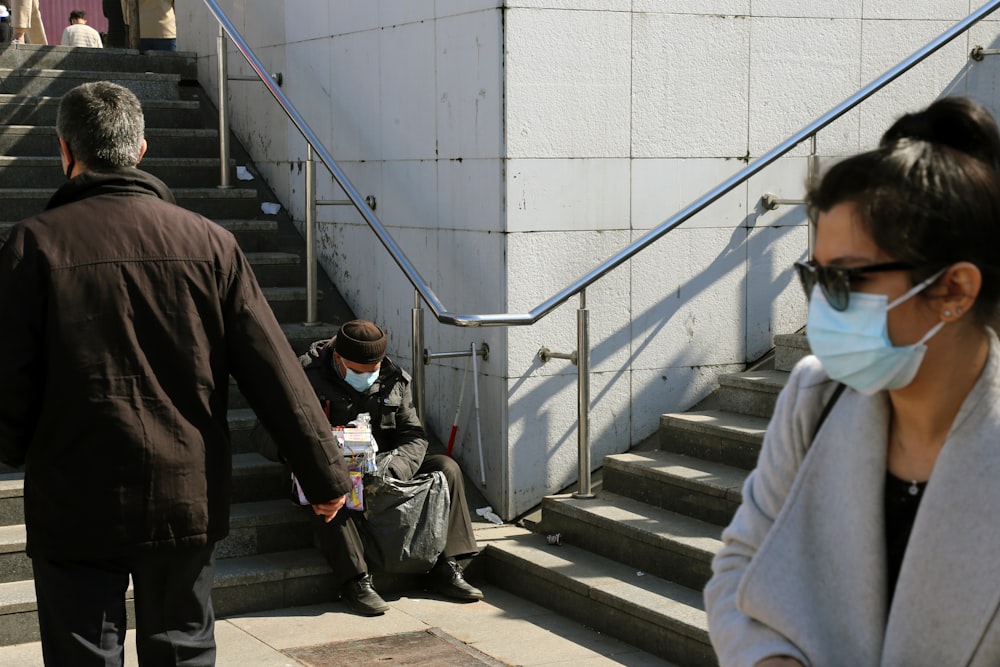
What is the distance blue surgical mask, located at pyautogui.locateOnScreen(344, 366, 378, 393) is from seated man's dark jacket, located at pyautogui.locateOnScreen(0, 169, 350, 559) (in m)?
2.64

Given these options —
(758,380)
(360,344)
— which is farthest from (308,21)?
(758,380)

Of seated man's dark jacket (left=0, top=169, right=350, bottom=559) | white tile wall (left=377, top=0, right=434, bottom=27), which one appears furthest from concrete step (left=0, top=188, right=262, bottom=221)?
seated man's dark jacket (left=0, top=169, right=350, bottom=559)

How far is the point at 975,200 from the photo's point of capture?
5.77 feet

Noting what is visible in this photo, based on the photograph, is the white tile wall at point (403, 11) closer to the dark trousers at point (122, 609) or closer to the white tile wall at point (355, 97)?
the white tile wall at point (355, 97)

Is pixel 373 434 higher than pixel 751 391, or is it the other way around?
pixel 751 391

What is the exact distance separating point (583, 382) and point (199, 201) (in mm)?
3337

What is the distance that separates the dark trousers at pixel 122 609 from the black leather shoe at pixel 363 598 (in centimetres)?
241

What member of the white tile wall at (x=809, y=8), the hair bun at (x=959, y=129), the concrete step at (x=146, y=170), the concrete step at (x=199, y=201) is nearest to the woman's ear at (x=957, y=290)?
the hair bun at (x=959, y=129)

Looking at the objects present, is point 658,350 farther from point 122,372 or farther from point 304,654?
point 122,372

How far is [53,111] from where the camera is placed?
8961 millimetres

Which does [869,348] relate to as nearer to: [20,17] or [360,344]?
[360,344]

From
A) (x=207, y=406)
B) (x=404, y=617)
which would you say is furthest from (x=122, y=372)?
(x=404, y=617)

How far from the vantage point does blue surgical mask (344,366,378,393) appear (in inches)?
242

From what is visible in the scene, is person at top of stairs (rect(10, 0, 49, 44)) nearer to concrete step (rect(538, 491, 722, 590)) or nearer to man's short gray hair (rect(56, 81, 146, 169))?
concrete step (rect(538, 491, 722, 590))
